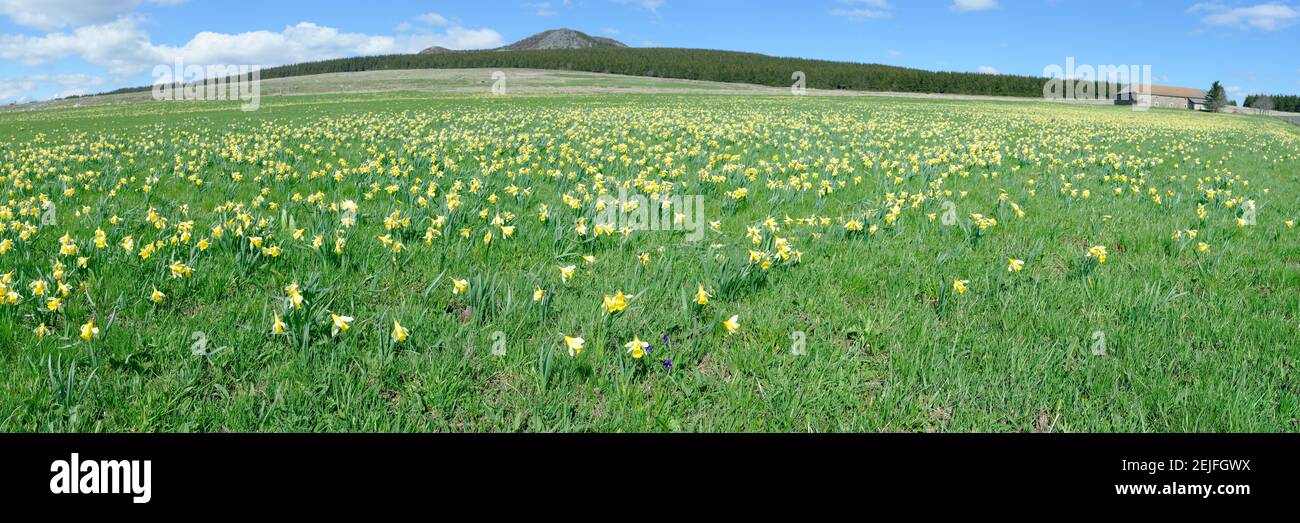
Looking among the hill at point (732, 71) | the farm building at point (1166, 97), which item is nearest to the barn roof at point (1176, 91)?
the farm building at point (1166, 97)

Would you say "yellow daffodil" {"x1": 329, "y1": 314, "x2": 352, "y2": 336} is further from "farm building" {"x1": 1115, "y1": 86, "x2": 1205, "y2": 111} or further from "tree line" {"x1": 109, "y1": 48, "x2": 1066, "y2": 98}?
"farm building" {"x1": 1115, "y1": 86, "x2": 1205, "y2": 111}

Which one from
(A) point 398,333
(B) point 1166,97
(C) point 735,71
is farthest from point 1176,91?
(A) point 398,333

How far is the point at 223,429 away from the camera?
8.43 ft

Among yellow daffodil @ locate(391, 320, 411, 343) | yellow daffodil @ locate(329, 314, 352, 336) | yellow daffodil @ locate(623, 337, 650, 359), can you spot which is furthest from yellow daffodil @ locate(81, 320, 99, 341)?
yellow daffodil @ locate(623, 337, 650, 359)

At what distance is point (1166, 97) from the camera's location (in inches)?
4545

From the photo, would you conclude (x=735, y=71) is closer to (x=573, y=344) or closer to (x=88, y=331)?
(x=573, y=344)

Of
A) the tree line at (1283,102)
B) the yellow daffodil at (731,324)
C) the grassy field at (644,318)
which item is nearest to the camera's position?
the grassy field at (644,318)

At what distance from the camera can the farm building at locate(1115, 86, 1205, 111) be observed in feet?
331

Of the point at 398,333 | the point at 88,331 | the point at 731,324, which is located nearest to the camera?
the point at 88,331

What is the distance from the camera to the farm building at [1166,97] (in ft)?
331

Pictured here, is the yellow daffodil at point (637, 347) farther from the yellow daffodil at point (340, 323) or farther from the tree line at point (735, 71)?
the tree line at point (735, 71)
